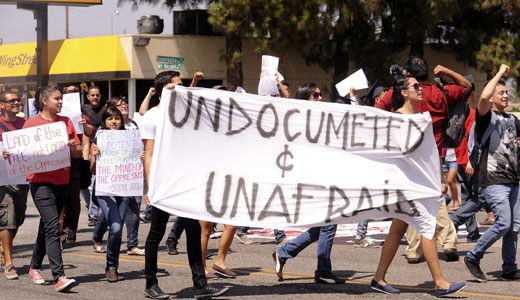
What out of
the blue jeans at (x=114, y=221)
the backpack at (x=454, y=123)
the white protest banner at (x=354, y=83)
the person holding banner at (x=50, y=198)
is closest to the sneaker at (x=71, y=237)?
the blue jeans at (x=114, y=221)

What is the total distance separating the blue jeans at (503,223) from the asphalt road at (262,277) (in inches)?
9.8

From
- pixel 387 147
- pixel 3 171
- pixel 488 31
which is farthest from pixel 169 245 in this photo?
pixel 488 31

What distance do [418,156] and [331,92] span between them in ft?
74.8

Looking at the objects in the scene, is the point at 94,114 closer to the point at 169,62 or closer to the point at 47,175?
the point at 47,175

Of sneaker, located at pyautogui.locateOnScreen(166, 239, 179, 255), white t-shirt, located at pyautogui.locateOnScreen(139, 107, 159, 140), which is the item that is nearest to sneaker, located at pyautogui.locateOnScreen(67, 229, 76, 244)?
sneaker, located at pyautogui.locateOnScreen(166, 239, 179, 255)

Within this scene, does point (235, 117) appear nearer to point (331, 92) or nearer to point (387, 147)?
point (387, 147)

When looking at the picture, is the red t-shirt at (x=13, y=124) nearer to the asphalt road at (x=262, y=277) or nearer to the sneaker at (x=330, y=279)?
the asphalt road at (x=262, y=277)

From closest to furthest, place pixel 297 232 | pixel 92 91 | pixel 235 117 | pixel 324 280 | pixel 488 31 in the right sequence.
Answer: pixel 235 117 → pixel 324 280 → pixel 297 232 → pixel 92 91 → pixel 488 31

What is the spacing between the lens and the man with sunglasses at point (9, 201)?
9055 mm

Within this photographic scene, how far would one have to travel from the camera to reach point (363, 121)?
7.76 metres

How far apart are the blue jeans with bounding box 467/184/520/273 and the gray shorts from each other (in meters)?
4.51

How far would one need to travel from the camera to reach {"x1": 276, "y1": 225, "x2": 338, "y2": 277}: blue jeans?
26.9 feet

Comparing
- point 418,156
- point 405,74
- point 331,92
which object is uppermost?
point 405,74

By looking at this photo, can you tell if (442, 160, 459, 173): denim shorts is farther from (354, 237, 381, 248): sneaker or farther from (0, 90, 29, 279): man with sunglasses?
(0, 90, 29, 279): man with sunglasses
